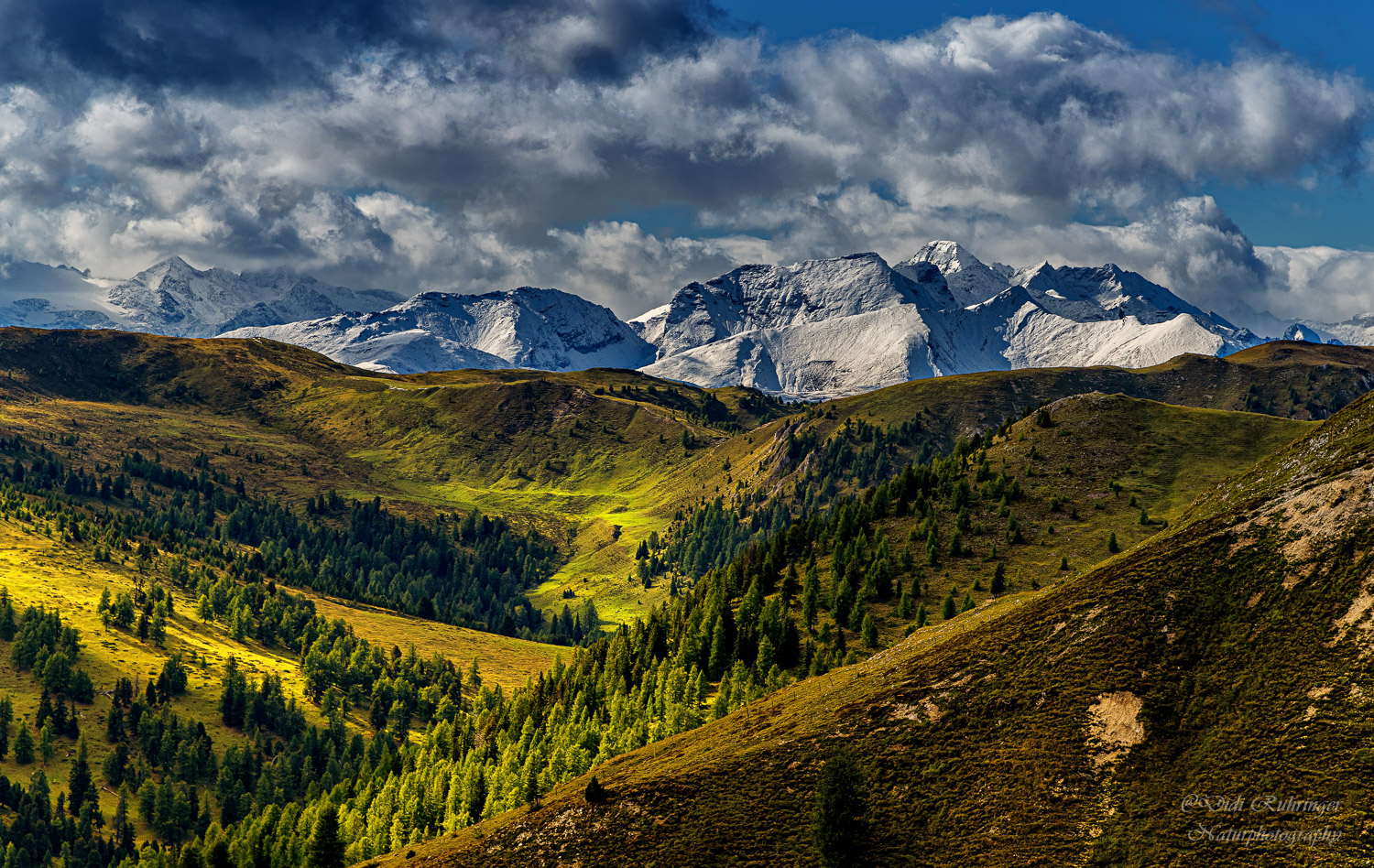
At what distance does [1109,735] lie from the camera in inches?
3189

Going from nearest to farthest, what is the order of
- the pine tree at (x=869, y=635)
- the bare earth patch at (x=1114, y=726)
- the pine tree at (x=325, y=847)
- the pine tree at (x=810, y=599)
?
1. the bare earth patch at (x=1114, y=726)
2. the pine tree at (x=325, y=847)
3. the pine tree at (x=869, y=635)
4. the pine tree at (x=810, y=599)

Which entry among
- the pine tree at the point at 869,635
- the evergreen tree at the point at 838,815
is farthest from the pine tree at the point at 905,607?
the evergreen tree at the point at 838,815

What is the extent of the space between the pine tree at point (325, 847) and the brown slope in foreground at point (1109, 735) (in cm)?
4120

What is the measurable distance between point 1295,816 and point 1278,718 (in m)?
10.0

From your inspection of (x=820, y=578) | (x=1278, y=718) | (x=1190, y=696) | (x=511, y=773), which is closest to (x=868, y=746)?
(x=1190, y=696)

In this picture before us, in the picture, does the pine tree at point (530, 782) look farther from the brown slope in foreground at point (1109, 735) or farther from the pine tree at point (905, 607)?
the pine tree at point (905, 607)

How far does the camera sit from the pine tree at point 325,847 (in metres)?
134

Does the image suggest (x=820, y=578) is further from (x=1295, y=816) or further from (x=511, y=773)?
(x=1295, y=816)

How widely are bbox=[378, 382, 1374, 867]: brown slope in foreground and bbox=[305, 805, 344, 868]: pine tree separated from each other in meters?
41.2

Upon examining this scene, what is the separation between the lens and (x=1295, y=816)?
65625 mm

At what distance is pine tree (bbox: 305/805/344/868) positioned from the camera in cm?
13362

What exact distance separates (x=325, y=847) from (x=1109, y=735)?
356 feet

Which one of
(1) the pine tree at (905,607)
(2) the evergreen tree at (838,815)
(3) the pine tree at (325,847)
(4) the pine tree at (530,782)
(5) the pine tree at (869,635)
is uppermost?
(1) the pine tree at (905,607)

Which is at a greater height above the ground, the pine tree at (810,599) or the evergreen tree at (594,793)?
the pine tree at (810,599)
